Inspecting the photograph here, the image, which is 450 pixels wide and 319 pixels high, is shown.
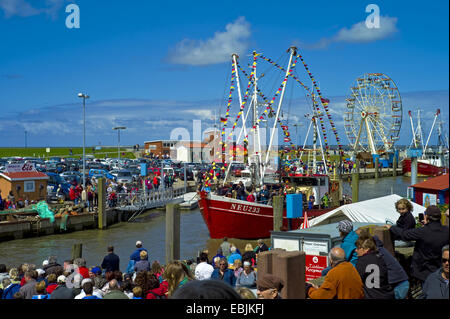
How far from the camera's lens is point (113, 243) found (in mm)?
26156

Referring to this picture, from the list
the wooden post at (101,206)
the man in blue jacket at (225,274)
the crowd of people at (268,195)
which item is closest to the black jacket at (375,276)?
the man in blue jacket at (225,274)

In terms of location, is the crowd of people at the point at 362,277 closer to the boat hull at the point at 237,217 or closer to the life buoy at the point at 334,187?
the boat hull at the point at 237,217

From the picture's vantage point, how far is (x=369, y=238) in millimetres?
5238

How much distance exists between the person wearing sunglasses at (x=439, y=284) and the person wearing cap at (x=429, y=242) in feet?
3.68

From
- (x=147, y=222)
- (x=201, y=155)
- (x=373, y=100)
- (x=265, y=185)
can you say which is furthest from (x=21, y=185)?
(x=373, y=100)

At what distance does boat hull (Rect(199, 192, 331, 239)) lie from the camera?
25875 mm

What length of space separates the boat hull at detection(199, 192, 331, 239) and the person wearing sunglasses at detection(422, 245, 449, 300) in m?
21.2

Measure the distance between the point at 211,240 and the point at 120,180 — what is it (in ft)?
67.2

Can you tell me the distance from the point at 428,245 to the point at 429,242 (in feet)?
0.13

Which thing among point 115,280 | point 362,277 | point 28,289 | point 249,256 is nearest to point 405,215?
point 362,277

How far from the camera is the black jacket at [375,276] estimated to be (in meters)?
5.21

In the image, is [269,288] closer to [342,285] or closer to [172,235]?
[342,285]

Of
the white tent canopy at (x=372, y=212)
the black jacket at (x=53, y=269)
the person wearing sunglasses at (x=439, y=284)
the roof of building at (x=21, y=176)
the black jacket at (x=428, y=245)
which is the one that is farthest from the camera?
the roof of building at (x=21, y=176)
